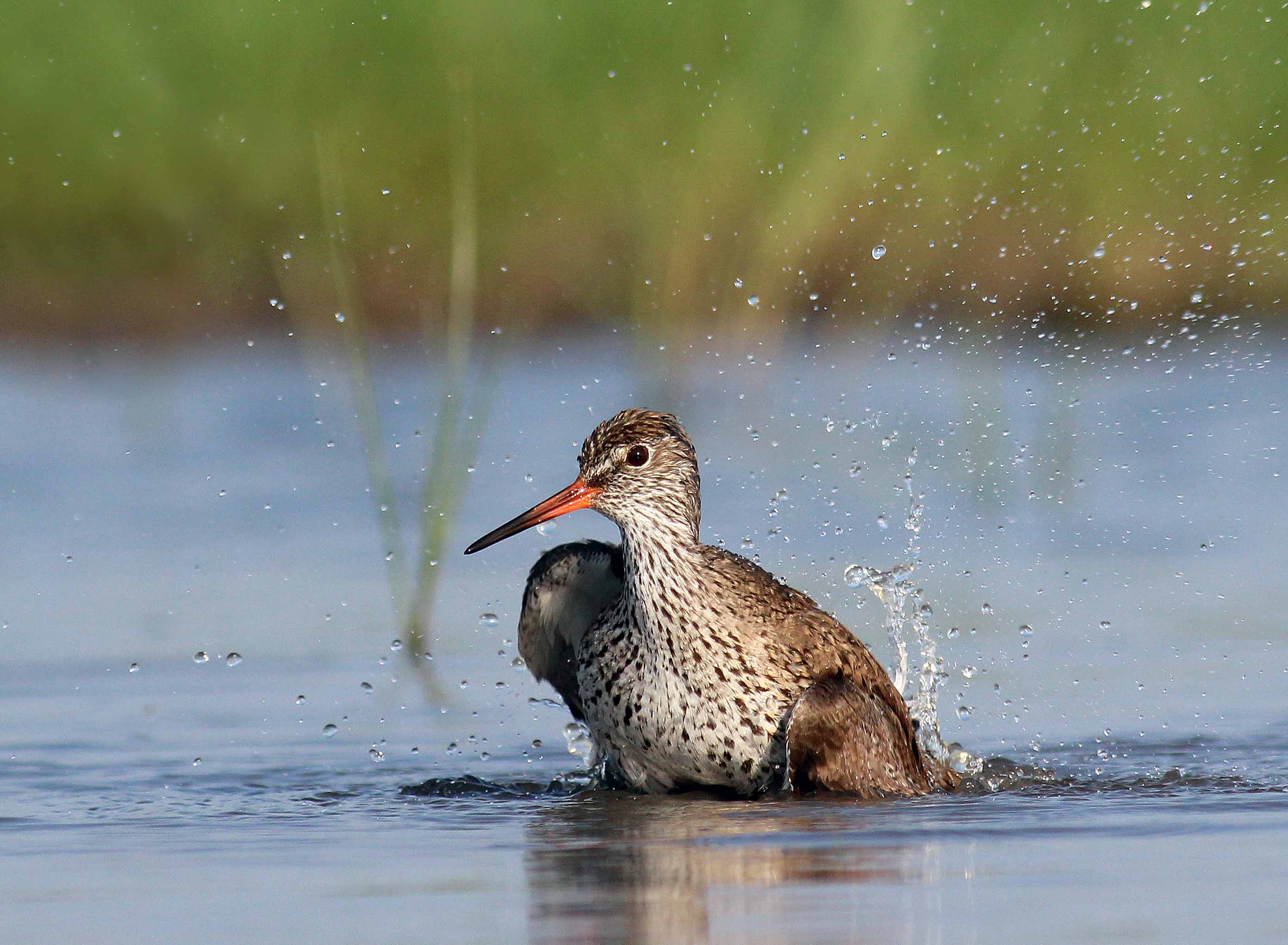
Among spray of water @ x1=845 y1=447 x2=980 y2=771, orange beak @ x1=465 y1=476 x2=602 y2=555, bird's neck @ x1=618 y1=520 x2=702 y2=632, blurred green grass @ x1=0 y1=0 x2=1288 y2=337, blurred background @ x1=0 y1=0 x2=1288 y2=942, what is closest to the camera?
blurred background @ x1=0 y1=0 x2=1288 y2=942

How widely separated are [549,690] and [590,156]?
25.1 ft

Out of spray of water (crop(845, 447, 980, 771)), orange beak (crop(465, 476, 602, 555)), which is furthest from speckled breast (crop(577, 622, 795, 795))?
spray of water (crop(845, 447, 980, 771))

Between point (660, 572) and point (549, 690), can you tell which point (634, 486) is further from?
point (549, 690)

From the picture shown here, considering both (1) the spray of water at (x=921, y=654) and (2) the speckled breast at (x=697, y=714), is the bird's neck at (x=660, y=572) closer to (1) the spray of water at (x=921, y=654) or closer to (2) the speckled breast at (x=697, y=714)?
(2) the speckled breast at (x=697, y=714)

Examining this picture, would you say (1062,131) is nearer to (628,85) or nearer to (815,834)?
(628,85)

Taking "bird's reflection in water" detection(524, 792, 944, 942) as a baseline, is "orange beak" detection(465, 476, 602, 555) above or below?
above

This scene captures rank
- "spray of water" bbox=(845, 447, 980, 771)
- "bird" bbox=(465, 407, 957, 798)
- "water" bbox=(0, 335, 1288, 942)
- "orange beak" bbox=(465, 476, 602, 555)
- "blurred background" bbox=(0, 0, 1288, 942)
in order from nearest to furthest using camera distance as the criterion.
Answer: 1. "water" bbox=(0, 335, 1288, 942)
2. "blurred background" bbox=(0, 0, 1288, 942)
3. "bird" bbox=(465, 407, 957, 798)
4. "orange beak" bbox=(465, 476, 602, 555)
5. "spray of water" bbox=(845, 447, 980, 771)

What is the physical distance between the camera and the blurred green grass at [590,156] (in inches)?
605

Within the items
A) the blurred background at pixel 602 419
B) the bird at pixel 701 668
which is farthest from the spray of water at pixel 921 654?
the bird at pixel 701 668

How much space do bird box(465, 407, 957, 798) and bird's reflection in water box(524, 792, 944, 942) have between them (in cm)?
19

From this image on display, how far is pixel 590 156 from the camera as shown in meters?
16.4

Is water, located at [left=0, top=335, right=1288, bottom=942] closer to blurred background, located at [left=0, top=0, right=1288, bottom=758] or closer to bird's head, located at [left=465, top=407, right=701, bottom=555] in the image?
blurred background, located at [left=0, top=0, right=1288, bottom=758]

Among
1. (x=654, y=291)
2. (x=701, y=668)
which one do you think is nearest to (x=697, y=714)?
(x=701, y=668)

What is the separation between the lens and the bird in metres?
7.20
